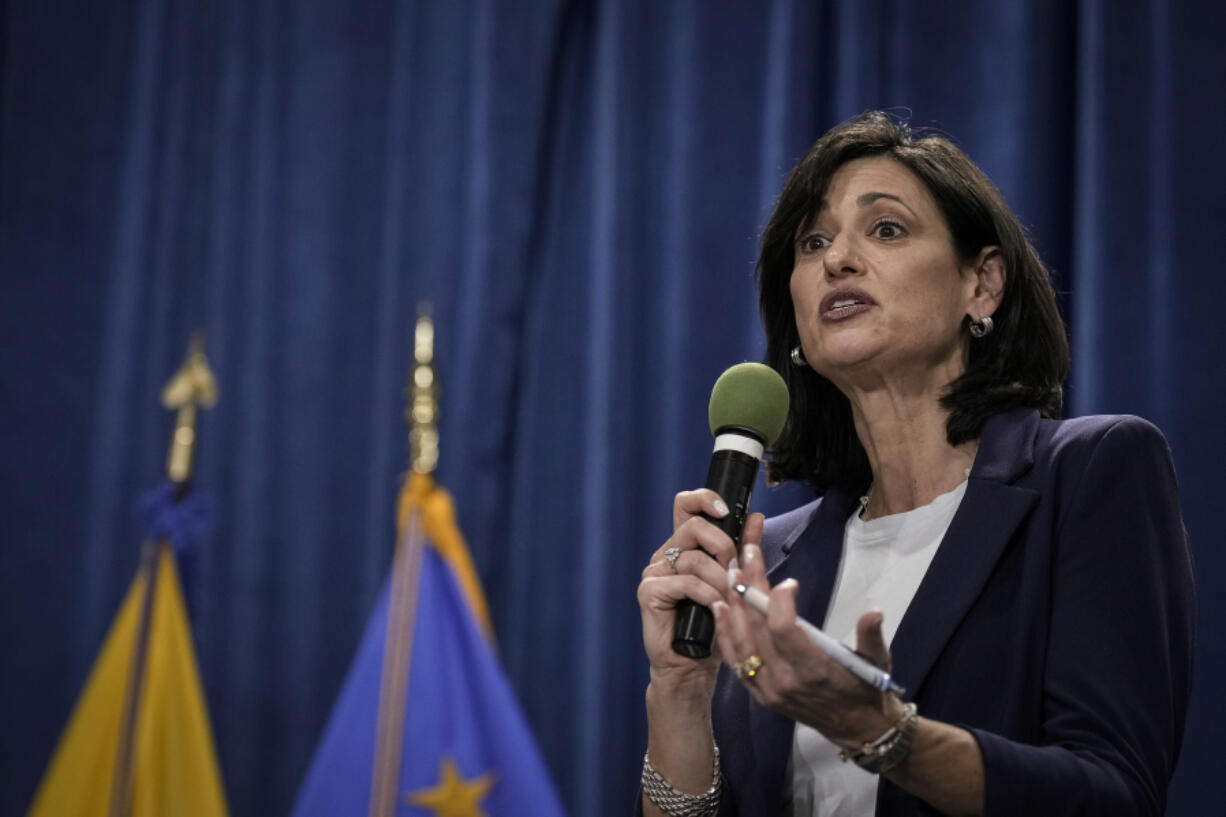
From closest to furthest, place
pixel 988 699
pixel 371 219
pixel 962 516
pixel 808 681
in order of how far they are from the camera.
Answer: pixel 808 681 → pixel 988 699 → pixel 962 516 → pixel 371 219

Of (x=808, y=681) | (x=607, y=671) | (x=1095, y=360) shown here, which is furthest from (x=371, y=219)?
(x=808, y=681)

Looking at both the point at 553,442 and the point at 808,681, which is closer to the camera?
the point at 808,681

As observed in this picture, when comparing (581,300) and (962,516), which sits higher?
(581,300)

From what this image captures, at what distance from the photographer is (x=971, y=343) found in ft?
5.42

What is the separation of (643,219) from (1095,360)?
49.9 inches

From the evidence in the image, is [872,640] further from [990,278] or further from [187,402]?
[187,402]

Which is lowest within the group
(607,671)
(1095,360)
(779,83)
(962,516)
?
(607,671)

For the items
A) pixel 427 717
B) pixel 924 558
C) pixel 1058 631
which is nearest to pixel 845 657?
pixel 1058 631

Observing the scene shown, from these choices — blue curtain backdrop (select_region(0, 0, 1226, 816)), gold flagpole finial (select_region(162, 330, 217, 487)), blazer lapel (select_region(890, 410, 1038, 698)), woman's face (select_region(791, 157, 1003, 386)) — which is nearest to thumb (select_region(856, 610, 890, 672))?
blazer lapel (select_region(890, 410, 1038, 698))

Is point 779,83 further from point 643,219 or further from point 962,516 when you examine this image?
point 962,516

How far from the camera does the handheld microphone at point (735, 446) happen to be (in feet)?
3.85

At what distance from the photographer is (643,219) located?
322cm

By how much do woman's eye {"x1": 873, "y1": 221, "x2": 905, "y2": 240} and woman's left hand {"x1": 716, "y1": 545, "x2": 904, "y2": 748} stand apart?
0.69m

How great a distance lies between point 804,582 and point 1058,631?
40cm
